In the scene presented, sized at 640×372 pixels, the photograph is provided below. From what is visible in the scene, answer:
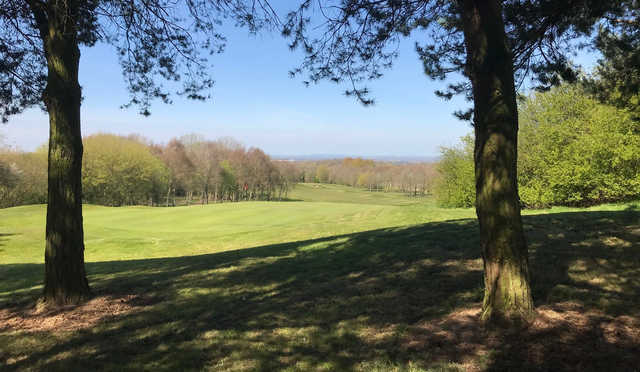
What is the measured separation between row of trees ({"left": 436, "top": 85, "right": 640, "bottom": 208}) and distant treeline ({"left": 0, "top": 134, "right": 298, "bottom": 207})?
53.8m

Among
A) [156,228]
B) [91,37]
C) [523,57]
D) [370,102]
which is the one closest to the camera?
[370,102]

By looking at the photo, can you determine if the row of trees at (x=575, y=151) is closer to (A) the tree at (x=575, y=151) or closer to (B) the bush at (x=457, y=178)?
(A) the tree at (x=575, y=151)

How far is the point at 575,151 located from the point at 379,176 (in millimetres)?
113783

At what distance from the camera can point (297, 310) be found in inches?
238

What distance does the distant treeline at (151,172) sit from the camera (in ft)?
182

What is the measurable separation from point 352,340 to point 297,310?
5.12 feet

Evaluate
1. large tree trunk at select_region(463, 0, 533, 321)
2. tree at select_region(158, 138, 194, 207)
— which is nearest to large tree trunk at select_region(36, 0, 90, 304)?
large tree trunk at select_region(463, 0, 533, 321)

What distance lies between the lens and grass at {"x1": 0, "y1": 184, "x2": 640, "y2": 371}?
409 centimetres

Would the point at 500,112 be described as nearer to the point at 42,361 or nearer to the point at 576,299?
the point at 576,299

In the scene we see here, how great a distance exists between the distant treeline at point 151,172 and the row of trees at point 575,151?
53834mm

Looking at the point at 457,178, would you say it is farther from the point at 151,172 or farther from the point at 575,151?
the point at 151,172

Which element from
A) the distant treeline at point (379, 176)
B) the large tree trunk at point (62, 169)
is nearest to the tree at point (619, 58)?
the large tree trunk at point (62, 169)

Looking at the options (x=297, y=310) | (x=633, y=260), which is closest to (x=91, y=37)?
(x=297, y=310)

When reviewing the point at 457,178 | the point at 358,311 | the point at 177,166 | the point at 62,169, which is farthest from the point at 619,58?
the point at 177,166
